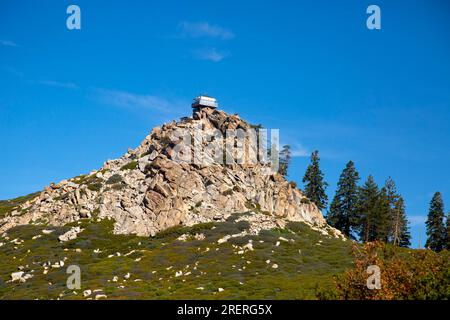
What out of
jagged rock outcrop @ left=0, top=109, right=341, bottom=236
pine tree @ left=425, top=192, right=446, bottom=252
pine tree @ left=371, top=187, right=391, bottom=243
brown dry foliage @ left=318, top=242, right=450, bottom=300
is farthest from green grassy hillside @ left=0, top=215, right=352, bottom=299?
pine tree @ left=425, top=192, right=446, bottom=252

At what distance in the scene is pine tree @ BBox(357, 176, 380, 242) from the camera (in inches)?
4537

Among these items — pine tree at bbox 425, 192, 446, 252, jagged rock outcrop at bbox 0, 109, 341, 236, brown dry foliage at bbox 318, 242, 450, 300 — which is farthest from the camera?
pine tree at bbox 425, 192, 446, 252

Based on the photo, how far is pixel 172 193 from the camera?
10300 cm

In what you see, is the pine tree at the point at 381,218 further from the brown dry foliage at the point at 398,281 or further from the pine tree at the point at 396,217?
the brown dry foliage at the point at 398,281

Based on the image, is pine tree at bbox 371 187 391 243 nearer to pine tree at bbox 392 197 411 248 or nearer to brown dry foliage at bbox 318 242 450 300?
pine tree at bbox 392 197 411 248

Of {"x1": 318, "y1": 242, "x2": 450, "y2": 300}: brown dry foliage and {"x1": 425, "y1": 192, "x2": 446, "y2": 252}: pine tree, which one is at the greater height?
{"x1": 425, "y1": 192, "x2": 446, "y2": 252}: pine tree

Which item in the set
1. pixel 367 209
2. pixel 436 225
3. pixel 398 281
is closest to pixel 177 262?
pixel 398 281

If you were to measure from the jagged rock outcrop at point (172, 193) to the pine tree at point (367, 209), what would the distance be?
8.89 metres

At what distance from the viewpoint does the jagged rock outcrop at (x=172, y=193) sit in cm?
10188

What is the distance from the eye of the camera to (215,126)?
124500 mm

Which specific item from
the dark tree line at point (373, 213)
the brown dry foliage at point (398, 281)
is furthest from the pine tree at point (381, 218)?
the brown dry foliage at point (398, 281)

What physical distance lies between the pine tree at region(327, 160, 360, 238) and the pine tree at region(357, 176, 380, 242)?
224 centimetres

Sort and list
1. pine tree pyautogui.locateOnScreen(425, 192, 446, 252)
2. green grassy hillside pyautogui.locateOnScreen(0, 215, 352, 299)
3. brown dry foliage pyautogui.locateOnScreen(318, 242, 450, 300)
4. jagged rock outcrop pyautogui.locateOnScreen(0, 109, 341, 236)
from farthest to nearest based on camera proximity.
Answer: pine tree pyautogui.locateOnScreen(425, 192, 446, 252) → jagged rock outcrop pyautogui.locateOnScreen(0, 109, 341, 236) → green grassy hillside pyautogui.locateOnScreen(0, 215, 352, 299) → brown dry foliage pyautogui.locateOnScreen(318, 242, 450, 300)

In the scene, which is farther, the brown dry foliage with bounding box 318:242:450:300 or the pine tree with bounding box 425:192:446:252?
the pine tree with bounding box 425:192:446:252
